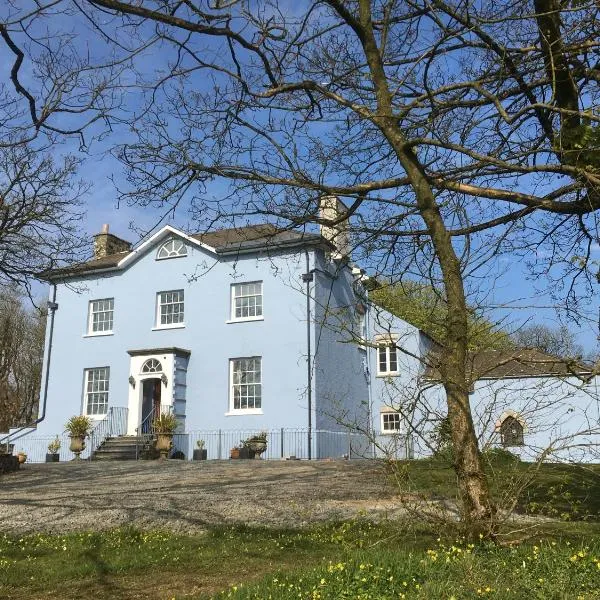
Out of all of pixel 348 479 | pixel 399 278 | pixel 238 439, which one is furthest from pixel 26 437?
pixel 399 278

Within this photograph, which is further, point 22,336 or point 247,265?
point 22,336

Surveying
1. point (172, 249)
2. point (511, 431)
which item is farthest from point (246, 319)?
point (511, 431)

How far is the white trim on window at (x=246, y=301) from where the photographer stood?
83.0ft

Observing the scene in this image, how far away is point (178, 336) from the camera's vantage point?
1033 inches

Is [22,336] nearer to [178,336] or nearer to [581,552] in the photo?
[178,336]

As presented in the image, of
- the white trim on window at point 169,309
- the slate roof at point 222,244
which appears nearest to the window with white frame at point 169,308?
the white trim on window at point 169,309

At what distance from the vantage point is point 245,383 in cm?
2483

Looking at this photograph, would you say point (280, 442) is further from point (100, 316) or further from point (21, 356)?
point (21, 356)

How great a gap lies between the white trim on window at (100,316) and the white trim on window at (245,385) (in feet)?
19.6

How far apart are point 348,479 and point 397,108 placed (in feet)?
28.7

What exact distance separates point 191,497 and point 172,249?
Answer: 16334 mm

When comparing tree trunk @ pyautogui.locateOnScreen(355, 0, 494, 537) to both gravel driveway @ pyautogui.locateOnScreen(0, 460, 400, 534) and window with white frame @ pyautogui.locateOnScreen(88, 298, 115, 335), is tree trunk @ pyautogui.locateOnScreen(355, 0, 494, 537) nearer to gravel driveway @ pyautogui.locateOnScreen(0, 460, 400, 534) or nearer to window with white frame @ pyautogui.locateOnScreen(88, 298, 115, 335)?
gravel driveway @ pyautogui.locateOnScreen(0, 460, 400, 534)

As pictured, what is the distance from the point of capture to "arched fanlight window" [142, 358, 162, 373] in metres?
25.5

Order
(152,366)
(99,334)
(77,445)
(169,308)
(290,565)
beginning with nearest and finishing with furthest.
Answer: (290,565) < (77,445) < (152,366) < (169,308) < (99,334)
